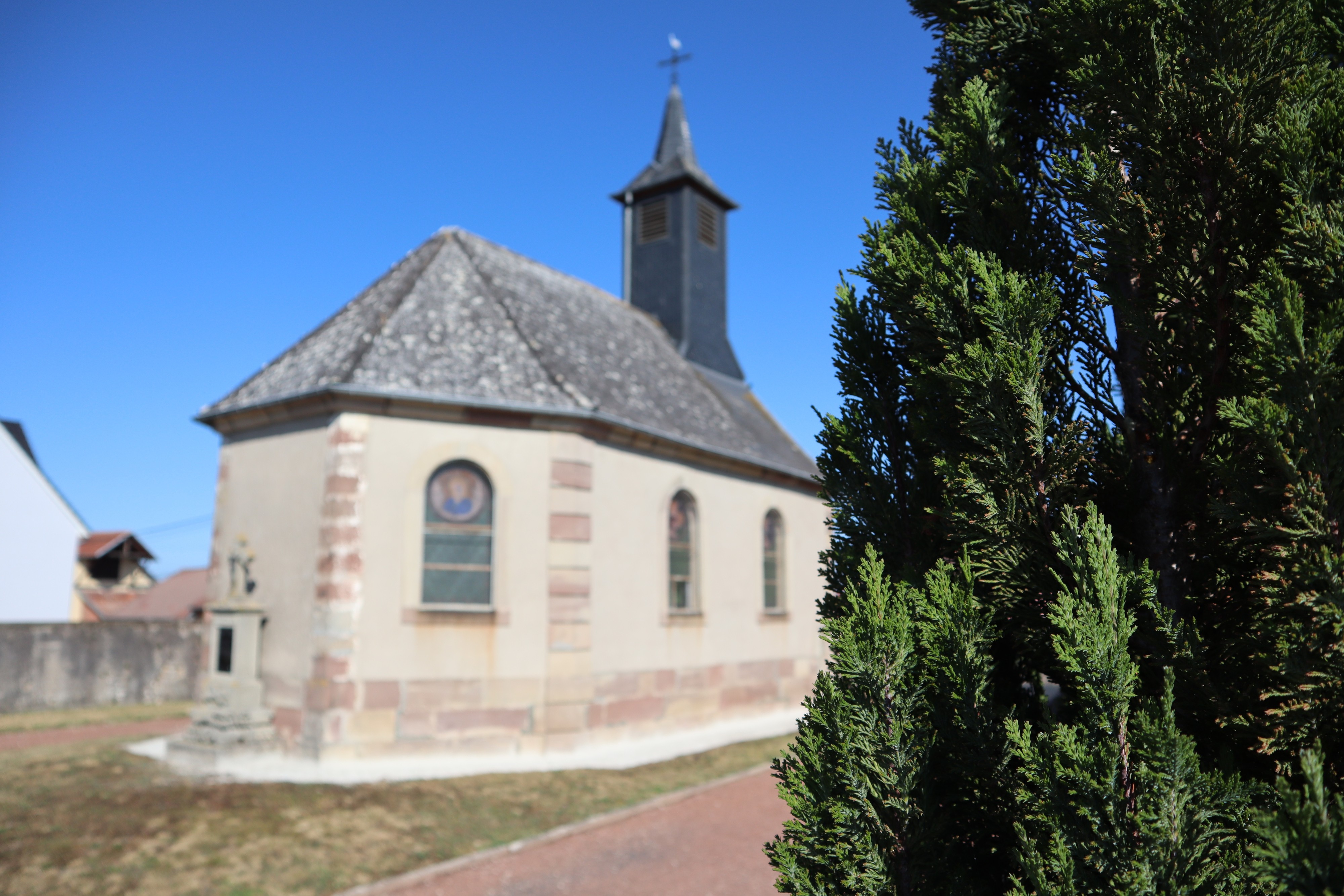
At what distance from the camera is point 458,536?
1236 centimetres

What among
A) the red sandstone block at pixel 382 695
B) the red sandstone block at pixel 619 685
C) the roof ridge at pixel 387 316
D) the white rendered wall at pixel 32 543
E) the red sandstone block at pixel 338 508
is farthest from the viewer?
the white rendered wall at pixel 32 543

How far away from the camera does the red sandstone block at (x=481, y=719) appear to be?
459 inches

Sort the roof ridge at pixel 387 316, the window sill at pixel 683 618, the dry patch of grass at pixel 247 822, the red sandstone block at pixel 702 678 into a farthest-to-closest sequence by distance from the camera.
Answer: the red sandstone block at pixel 702 678
the window sill at pixel 683 618
the roof ridge at pixel 387 316
the dry patch of grass at pixel 247 822

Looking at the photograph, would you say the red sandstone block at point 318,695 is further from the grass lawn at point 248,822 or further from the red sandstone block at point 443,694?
the grass lawn at point 248,822

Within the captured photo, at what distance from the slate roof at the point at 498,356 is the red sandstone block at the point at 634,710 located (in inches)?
178

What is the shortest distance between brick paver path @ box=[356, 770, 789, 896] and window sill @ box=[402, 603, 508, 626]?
3984mm

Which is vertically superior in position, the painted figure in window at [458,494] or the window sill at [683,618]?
the painted figure in window at [458,494]

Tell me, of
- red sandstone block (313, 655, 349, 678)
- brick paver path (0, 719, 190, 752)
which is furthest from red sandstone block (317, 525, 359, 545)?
brick paver path (0, 719, 190, 752)

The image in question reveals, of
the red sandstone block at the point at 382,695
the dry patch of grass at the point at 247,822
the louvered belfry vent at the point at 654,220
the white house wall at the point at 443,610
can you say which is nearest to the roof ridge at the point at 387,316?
the white house wall at the point at 443,610

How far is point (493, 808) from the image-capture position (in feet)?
30.1

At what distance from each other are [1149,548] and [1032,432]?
65 centimetres

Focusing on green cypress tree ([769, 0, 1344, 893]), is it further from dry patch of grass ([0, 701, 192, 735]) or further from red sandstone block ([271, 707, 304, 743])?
dry patch of grass ([0, 701, 192, 735])

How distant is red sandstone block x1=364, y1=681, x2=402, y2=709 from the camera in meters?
11.4

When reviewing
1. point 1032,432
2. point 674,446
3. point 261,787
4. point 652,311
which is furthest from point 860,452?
point 652,311
